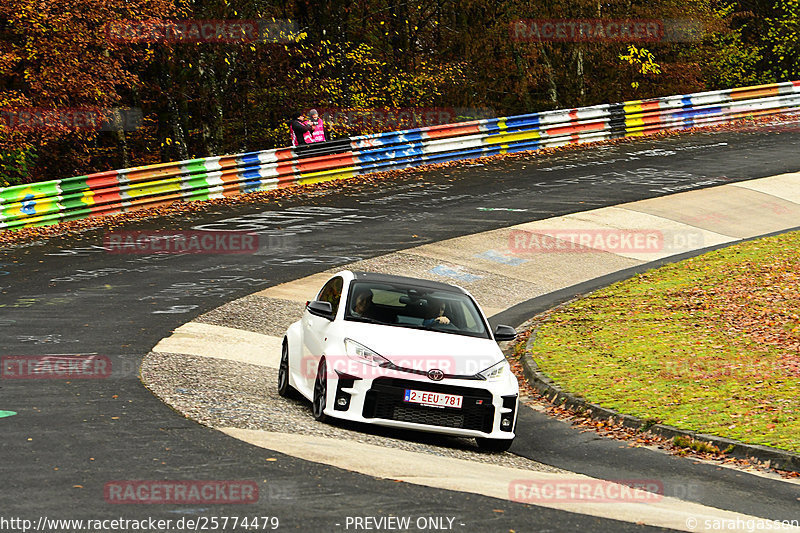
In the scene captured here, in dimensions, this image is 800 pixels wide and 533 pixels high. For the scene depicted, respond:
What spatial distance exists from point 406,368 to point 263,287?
847 centimetres

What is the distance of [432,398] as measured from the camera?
974 cm

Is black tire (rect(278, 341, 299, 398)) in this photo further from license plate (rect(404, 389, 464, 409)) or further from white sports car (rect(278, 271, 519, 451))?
license plate (rect(404, 389, 464, 409))

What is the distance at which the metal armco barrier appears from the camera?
2356 cm

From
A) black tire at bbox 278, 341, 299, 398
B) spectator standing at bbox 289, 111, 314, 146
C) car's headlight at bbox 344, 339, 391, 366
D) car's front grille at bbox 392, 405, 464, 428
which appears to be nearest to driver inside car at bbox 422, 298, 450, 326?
car's headlight at bbox 344, 339, 391, 366

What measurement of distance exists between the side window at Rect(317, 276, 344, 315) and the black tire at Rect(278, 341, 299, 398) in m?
0.69

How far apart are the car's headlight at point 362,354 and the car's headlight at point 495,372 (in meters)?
0.94

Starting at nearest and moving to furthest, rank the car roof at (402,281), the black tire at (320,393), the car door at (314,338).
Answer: the black tire at (320,393), the car door at (314,338), the car roof at (402,281)

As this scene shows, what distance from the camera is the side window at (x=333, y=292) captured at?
36.8 feet

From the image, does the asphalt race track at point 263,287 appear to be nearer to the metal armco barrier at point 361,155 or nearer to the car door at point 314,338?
the metal armco barrier at point 361,155

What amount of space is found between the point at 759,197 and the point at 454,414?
1908cm

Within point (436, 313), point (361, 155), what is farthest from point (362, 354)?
point (361, 155)

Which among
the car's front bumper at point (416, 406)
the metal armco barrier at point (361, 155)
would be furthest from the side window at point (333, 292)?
the metal armco barrier at point (361, 155)

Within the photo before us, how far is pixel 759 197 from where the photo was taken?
26609mm

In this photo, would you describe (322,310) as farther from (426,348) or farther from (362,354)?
(426,348)
